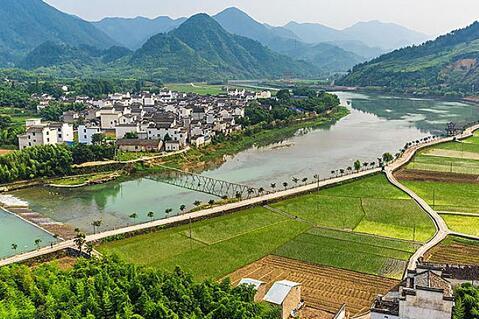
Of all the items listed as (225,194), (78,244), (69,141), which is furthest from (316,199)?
(69,141)

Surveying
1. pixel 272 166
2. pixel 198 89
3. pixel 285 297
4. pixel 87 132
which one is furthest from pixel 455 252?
pixel 198 89

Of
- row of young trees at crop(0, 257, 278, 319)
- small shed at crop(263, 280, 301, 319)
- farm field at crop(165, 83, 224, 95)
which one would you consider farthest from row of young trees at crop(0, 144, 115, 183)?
farm field at crop(165, 83, 224, 95)

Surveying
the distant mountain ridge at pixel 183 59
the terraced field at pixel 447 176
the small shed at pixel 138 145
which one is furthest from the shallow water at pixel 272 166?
the distant mountain ridge at pixel 183 59

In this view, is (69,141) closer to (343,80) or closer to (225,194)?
(225,194)

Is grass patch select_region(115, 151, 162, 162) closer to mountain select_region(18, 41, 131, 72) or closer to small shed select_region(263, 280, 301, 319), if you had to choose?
small shed select_region(263, 280, 301, 319)

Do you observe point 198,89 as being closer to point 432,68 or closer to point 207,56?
point 207,56

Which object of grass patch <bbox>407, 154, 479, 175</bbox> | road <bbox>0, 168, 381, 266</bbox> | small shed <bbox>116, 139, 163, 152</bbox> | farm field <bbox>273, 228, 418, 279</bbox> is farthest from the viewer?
small shed <bbox>116, 139, 163, 152</bbox>

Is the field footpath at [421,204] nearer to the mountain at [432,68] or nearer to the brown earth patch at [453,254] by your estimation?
the brown earth patch at [453,254]
